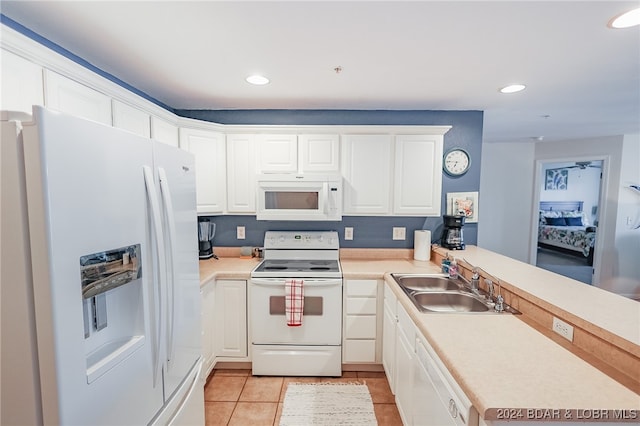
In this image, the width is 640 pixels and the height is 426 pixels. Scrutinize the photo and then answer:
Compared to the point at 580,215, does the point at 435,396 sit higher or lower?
lower

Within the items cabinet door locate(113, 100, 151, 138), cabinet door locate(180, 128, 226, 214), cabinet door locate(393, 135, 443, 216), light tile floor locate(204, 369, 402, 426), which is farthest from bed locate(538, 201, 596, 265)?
cabinet door locate(113, 100, 151, 138)

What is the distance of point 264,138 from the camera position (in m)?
2.52

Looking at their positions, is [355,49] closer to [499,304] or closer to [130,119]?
[130,119]

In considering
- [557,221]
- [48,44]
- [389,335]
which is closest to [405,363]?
[389,335]

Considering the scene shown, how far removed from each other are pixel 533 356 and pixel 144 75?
2.76 metres

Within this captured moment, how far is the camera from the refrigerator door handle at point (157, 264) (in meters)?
1.02

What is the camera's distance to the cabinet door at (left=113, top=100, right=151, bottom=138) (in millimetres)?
1626

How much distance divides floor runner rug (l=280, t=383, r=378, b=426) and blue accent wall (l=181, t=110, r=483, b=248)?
4.20 ft

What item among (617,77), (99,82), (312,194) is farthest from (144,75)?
(617,77)

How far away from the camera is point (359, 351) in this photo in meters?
2.32

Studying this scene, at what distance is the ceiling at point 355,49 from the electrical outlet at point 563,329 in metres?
1.41

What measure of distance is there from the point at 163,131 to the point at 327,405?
2403 mm

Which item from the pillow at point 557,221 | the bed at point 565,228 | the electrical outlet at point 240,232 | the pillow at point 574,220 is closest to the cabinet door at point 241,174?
the electrical outlet at point 240,232

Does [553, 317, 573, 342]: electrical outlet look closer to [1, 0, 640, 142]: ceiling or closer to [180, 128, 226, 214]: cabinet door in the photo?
[1, 0, 640, 142]: ceiling
